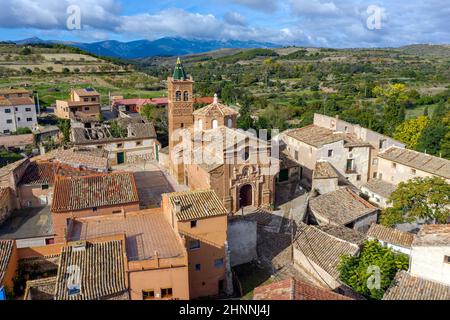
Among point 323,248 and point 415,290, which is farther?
point 323,248

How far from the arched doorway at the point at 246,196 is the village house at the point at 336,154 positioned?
7.59 metres

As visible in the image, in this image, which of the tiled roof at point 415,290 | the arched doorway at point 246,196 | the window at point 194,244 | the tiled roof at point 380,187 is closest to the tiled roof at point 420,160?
the tiled roof at point 380,187

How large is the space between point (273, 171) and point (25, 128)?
40379 millimetres

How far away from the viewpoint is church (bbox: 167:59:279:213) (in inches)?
1108

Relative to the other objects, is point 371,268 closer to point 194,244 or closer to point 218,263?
point 218,263

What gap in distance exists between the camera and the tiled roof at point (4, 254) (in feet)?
57.2

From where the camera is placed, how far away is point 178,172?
1393 inches

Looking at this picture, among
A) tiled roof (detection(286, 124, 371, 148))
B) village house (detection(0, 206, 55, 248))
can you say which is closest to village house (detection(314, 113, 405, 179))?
tiled roof (detection(286, 124, 371, 148))

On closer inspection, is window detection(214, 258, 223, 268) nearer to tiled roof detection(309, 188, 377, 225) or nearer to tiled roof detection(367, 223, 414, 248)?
tiled roof detection(367, 223, 414, 248)

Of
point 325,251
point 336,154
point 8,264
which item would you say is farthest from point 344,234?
point 8,264

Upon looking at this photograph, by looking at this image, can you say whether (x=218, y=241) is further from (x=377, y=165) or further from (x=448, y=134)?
(x=448, y=134)

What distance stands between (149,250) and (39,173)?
14.2 m

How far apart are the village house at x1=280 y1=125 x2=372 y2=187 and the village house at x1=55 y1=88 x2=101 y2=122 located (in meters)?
33.9

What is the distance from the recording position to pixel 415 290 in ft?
57.4
